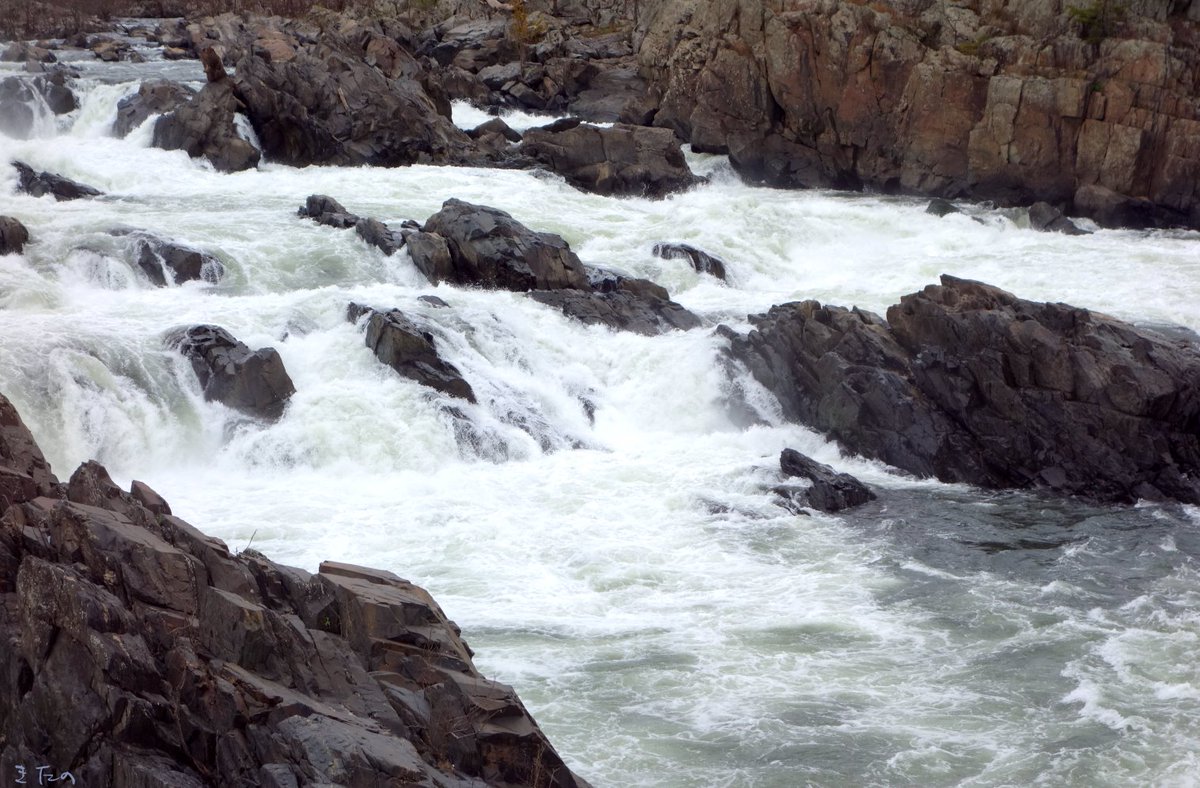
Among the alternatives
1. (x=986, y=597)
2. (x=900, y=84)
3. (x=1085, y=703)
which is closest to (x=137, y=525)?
(x=1085, y=703)

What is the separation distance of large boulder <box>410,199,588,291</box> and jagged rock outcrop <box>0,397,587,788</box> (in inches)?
674

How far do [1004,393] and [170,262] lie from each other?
16.6m

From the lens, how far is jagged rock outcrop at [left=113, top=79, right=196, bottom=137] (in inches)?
1463

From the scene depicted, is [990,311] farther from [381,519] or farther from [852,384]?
[381,519]

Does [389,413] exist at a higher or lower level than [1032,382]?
lower

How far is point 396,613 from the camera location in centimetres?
1104

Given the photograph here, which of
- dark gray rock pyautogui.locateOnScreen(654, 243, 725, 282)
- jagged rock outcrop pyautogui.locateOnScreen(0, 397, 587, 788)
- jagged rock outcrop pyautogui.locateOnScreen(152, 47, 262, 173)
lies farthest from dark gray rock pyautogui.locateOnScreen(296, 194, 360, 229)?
jagged rock outcrop pyautogui.locateOnScreen(0, 397, 587, 788)

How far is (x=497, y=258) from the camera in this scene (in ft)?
92.5

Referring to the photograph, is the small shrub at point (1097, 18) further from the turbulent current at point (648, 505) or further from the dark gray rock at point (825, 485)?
the dark gray rock at point (825, 485)

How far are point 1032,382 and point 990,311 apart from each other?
154 cm

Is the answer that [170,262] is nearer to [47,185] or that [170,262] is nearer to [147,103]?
[47,185]
